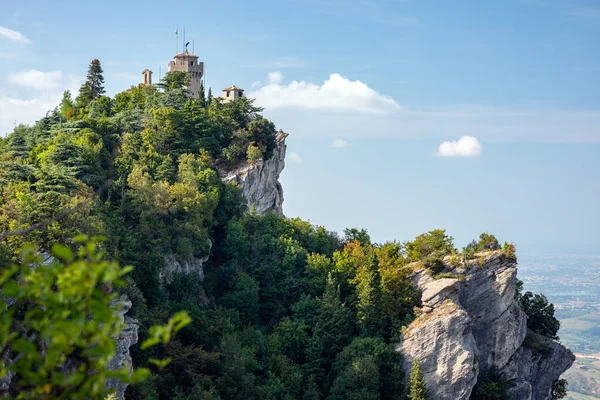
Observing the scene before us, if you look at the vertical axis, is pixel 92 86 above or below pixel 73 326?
above

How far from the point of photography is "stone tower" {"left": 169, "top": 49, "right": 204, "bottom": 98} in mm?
71688

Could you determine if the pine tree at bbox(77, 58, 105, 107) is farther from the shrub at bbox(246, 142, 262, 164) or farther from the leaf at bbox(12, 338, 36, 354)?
the leaf at bbox(12, 338, 36, 354)

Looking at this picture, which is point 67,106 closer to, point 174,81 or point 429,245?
point 174,81

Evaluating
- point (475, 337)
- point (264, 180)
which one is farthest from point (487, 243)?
point (264, 180)

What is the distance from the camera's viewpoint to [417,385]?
137ft

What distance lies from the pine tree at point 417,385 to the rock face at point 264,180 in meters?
19.1

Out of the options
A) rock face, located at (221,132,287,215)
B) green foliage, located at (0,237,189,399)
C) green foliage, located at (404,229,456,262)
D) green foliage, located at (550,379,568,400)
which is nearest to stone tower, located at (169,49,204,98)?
rock face, located at (221,132,287,215)

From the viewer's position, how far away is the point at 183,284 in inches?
1662

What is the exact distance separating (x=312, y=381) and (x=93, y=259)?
3648 cm

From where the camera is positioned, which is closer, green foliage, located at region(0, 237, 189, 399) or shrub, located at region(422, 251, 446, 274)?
green foliage, located at region(0, 237, 189, 399)

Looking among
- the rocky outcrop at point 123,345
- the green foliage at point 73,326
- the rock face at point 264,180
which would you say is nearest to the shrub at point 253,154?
the rock face at point 264,180

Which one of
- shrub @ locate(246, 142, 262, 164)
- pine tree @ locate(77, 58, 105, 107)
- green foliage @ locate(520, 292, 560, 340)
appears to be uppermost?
pine tree @ locate(77, 58, 105, 107)

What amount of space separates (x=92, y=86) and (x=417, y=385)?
4127 centimetres

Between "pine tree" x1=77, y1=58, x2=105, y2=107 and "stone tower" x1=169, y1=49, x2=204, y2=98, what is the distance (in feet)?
24.4
